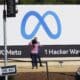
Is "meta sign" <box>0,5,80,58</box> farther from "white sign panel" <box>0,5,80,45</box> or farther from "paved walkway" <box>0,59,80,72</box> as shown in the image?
"paved walkway" <box>0,59,80,72</box>

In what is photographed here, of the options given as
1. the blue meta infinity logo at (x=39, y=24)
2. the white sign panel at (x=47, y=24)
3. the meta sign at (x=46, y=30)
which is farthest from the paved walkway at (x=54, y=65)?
the blue meta infinity logo at (x=39, y=24)

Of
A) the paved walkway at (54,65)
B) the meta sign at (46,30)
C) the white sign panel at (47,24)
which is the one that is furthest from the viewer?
the white sign panel at (47,24)

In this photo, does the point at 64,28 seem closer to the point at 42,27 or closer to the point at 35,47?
the point at 42,27

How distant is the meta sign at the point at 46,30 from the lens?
3884 cm

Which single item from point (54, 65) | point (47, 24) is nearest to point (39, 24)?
point (47, 24)

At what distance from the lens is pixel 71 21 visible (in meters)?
39.4

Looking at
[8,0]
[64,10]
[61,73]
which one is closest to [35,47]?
[61,73]

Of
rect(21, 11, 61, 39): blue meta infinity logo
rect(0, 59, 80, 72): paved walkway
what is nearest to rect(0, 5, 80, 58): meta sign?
rect(21, 11, 61, 39): blue meta infinity logo

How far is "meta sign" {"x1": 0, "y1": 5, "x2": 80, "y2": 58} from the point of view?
38.8 metres

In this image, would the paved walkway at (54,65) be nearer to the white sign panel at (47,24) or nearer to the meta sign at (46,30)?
the meta sign at (46,30)

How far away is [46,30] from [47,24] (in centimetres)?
36

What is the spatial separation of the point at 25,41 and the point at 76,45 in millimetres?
3020

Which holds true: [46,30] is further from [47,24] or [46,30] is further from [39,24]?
[39,24]

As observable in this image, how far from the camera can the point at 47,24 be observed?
39.2m
